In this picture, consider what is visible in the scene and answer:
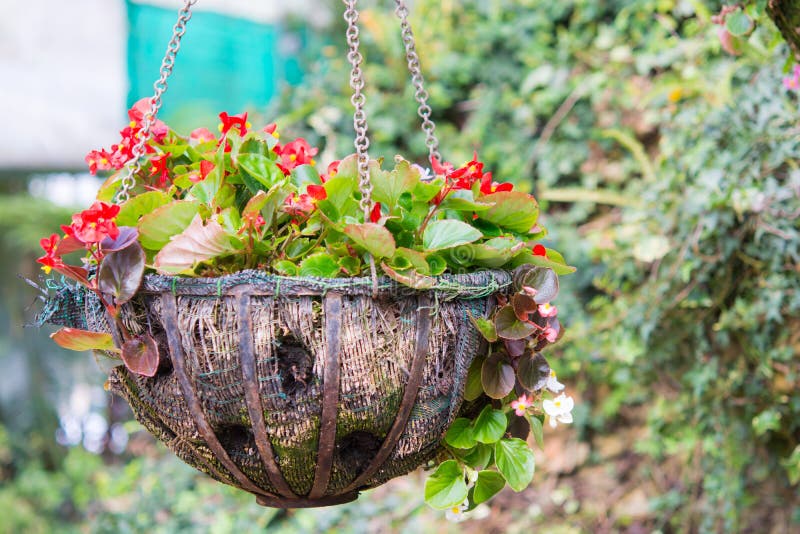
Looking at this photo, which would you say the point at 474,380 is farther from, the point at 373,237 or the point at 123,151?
the point at 123,151

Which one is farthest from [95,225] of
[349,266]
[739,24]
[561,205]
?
[561,205]

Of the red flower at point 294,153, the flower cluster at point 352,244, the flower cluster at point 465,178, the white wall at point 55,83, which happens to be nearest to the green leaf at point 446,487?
the flower cluster at point 352,244

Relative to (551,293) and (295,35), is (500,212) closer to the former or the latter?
(551,293)

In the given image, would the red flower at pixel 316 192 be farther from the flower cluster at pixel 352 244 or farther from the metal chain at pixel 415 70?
the metal chain at pixel 415 70

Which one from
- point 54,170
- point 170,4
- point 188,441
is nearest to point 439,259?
point 188,441

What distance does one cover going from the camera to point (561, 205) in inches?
99.1

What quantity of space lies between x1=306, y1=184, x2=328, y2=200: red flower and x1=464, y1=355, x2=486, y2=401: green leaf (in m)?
0.27

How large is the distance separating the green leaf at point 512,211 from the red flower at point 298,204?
215mm

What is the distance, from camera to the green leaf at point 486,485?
2.77 ft

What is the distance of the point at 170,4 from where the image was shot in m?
2.99

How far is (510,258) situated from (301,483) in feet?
1.17

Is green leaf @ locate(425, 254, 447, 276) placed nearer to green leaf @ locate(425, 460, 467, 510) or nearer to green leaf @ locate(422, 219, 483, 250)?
green leaf @ locate(422, 219, 483, 250)

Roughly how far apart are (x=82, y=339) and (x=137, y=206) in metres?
0.16

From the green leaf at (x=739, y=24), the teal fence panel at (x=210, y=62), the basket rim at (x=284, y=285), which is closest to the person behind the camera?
the basket rim at (x=284, y=285)
